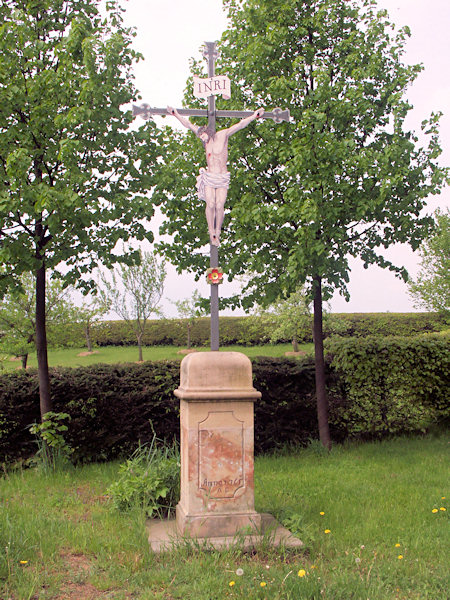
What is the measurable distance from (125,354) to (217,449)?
794 inches

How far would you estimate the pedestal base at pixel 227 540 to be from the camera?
4.54 m

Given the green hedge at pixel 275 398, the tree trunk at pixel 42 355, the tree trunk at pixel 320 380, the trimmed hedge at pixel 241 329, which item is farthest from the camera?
the trimmed hedge at pixel 241 329

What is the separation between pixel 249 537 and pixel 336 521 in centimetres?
105

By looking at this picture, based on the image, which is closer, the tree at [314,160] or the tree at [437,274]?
the tree at [314,160]

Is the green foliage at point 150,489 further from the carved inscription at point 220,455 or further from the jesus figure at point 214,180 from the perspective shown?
the jesus figure at point 214,180

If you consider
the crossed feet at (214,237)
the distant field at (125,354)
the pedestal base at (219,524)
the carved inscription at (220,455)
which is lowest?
the pedestal base at (219,524)

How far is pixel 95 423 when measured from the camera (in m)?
8.13

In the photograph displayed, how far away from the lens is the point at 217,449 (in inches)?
193

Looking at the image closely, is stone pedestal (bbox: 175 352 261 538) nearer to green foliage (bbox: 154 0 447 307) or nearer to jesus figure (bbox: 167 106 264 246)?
jesus figure (bbox: 167 106 264 246)

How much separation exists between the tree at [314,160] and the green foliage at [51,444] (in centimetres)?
301

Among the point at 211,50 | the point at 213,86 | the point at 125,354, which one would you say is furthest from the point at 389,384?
the point at 125,354

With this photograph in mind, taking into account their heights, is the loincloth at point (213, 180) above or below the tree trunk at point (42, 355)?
above

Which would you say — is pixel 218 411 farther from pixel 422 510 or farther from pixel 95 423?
pixel 95 423

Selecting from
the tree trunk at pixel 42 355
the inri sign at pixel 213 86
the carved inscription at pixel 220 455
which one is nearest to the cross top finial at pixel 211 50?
the inri sign at pixel 213 86
